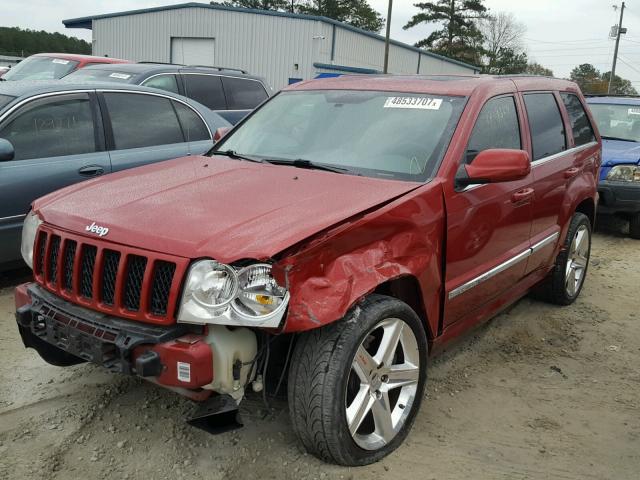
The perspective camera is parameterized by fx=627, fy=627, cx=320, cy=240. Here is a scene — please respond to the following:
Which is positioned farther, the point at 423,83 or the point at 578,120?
the point at 578,120

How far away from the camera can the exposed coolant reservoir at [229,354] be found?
8.04ft

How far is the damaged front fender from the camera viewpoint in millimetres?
2451

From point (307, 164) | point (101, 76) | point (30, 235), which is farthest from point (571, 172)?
point (101, 76)

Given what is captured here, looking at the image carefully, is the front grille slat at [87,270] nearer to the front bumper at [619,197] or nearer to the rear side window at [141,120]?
the rear side window at [141,120]

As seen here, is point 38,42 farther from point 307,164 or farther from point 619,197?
point 307,164

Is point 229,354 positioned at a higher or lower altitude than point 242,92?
lower

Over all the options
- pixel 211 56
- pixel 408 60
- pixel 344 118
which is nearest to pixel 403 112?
pixel 344 118

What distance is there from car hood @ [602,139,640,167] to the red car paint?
404 cm

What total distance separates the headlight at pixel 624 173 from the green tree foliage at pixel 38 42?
66.9m

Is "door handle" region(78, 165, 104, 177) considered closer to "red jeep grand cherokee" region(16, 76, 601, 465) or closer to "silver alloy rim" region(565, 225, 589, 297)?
"red jeep grand cherokee" region(16, 76, 601, 465)

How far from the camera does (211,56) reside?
3002cm

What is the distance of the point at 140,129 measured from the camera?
5523 millimetres

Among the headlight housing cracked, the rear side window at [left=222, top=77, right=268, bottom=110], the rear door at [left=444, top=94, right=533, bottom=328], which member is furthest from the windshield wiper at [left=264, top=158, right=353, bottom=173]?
the rear side window at [left=222, top=77, right=268, bottom=110]

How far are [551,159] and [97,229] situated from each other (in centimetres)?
312
